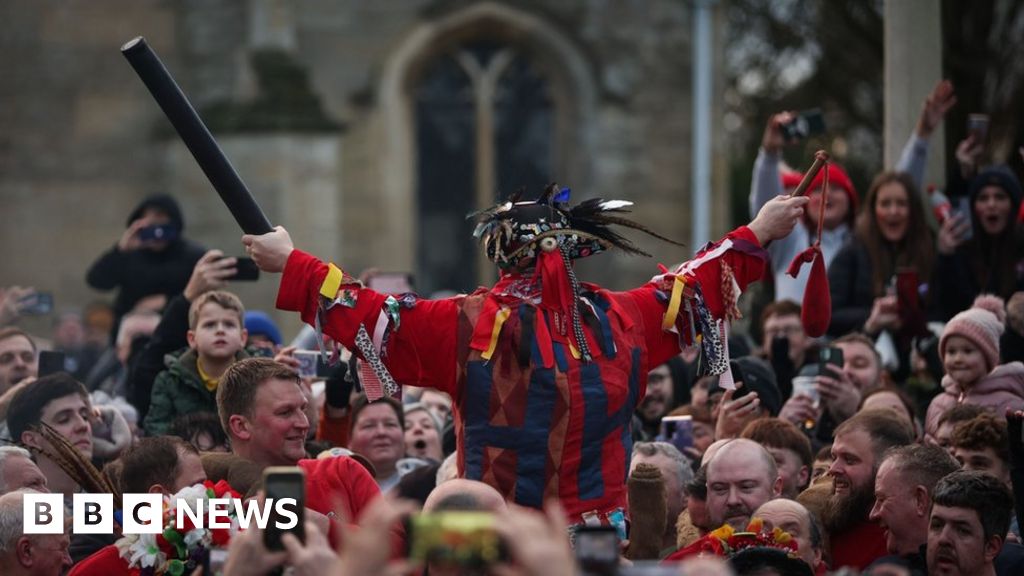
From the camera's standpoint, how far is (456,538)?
409 centimetres

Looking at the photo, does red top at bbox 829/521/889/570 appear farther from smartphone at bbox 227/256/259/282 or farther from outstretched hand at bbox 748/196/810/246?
smartphone at bbox 227/256/259/282

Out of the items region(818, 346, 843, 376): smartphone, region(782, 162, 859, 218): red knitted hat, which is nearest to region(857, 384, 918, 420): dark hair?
region(818, 346, 843, 376): smartphone

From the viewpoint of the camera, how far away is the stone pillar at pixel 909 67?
10992mm

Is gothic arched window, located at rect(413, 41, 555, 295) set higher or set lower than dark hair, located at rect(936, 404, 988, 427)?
higher

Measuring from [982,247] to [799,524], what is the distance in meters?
4.17

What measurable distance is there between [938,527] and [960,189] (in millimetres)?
4562

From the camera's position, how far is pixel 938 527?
6.63 m

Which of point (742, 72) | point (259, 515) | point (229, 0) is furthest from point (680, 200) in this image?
point (259, 515)

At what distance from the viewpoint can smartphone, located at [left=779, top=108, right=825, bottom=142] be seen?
1030cm

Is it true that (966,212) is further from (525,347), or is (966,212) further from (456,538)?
(456,538)

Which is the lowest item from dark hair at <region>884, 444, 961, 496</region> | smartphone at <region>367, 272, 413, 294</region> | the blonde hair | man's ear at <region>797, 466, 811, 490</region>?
man's ear at <region>797, 466, 811, 490</region>

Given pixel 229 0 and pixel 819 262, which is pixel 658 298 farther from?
pixel 229 0

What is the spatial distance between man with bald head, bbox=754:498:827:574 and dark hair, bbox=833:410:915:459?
0.79 metres

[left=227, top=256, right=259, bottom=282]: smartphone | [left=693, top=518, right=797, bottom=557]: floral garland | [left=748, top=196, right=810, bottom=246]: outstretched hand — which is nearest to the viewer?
[left=693, top=518, right=797, bottom=557]: floral garland
